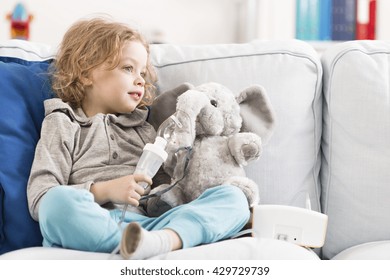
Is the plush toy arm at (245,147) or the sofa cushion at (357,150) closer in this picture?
the plush toy arm at (245,147)

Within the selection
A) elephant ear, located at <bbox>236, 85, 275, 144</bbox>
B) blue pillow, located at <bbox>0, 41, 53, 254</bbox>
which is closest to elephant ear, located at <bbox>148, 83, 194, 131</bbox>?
elephant ear, located at <bbox>236, 85, 275, 144</bbox>

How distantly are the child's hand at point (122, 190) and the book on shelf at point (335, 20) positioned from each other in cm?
185

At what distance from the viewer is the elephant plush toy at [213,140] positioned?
48.5 inches

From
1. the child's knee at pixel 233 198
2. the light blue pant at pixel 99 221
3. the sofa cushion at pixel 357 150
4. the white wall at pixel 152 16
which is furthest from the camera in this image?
the white wall at pixel 152 16

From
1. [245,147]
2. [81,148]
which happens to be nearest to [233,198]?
[245,147]

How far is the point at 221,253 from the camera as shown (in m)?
0.95

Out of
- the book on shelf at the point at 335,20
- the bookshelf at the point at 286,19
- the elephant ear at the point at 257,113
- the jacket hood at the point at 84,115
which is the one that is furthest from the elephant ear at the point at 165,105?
the book on shelf at the point at 335,20

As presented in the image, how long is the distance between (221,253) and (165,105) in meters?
0.53

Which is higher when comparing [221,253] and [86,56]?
[86,56]

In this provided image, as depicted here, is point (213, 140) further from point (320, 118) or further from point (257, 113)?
point (320, 118)

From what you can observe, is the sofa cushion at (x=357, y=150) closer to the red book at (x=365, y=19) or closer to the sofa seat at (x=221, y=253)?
the sofa seat at (x=221, y=253)

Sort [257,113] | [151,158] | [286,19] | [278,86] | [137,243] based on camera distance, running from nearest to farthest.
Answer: [137,243], [151,158], [257,113], [278,86], [286,19]
